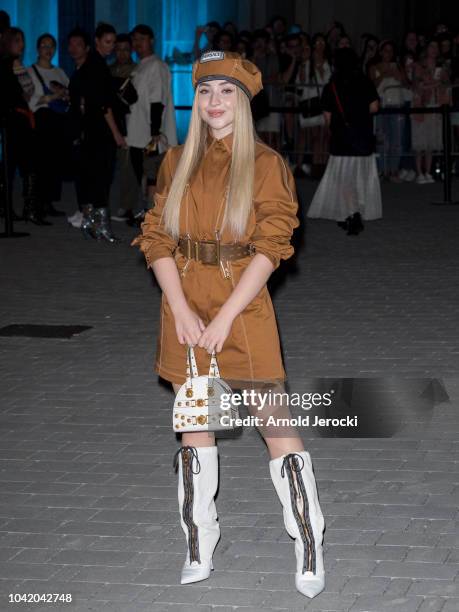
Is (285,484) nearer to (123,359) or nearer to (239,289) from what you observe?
(239,289)

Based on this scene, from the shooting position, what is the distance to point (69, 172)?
22188 millimetres

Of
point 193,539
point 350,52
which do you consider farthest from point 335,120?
point 193,539

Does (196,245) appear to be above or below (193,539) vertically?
above

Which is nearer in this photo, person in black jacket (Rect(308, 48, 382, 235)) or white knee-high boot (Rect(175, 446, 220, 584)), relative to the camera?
white knee-high boot (Rect(175, 446, 220, 584))

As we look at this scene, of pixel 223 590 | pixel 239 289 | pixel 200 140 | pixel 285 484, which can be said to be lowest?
pixel 223 590

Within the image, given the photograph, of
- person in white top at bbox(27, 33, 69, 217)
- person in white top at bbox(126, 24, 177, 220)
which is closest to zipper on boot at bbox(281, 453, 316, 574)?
person in white top at bbox(126, 24, 177, 220)

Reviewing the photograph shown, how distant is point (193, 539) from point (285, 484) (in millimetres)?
393

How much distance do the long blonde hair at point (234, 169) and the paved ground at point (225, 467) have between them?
3.99 feet

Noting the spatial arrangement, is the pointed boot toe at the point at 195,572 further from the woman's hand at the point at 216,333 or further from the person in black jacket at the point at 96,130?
the person in black jacket at the point at 96,130

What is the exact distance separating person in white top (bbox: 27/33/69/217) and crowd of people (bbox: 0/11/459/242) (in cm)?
2

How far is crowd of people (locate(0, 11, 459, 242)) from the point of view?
1398 centimetres

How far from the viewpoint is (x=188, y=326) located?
437 centimetres

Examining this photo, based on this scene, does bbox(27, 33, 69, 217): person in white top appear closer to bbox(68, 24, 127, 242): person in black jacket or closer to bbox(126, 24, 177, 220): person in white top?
bbox(126, 24, 177, 220): person in white top

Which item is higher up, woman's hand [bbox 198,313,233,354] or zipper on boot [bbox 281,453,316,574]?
woman's hand [bbox 198,313,233,354]
